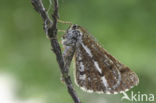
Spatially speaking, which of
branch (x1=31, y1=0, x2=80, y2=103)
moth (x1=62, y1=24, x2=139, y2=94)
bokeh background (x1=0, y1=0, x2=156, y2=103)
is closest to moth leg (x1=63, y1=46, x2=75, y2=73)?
moth (x1=62, y1=24, x2=139, y2=94)

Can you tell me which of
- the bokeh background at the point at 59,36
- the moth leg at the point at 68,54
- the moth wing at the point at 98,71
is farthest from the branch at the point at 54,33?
the bokeh background at the point at 59,36

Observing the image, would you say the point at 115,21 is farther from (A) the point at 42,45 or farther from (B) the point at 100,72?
(B) the point at 100,72

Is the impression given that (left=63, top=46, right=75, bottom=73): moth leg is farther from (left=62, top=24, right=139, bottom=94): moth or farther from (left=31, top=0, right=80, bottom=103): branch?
(left=31, top=0, right=80, bottom=103): branch

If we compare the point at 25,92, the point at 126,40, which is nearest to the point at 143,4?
the point at 126,40

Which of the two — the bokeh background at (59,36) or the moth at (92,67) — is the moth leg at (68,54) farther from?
the bokeh background at (59,36)

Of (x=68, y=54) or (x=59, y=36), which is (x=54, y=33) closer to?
(x=68, y=54)

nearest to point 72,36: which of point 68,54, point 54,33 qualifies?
point 68,54
